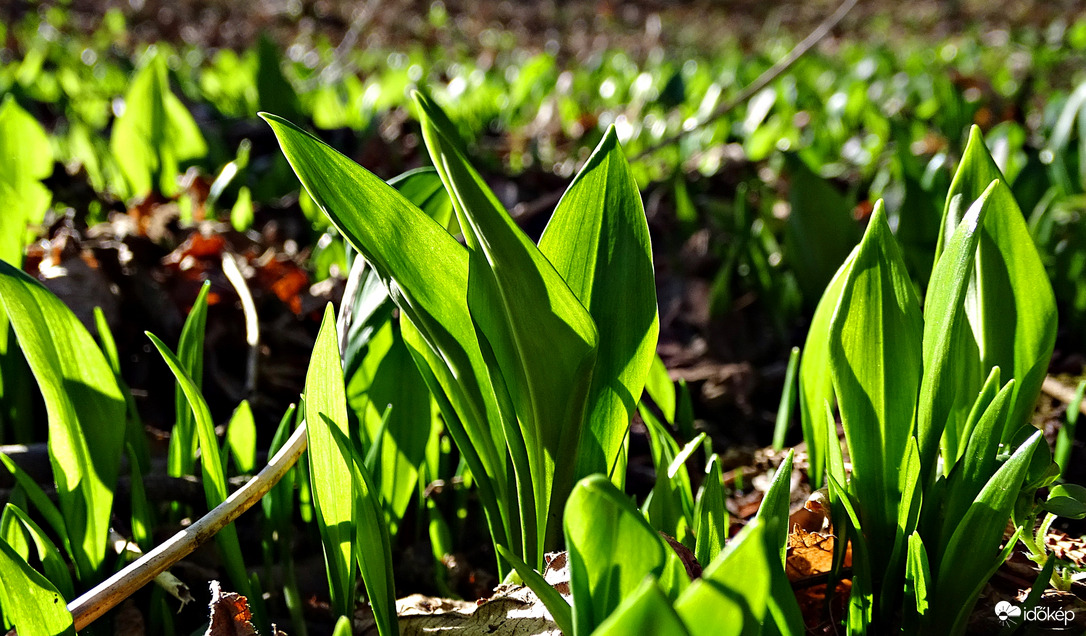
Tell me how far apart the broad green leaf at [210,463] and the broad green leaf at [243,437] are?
0.52 ft

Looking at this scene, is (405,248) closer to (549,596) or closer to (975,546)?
(549,596)

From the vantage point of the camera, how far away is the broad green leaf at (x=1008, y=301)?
101cm

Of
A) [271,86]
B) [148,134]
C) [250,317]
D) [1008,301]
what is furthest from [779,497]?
[271,86]

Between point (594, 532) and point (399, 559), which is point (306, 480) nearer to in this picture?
point (399, 559)

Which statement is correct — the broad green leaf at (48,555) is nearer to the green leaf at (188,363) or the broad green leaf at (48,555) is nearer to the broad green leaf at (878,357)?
the green leaf at (188,363)

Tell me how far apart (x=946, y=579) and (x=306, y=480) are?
0.72m

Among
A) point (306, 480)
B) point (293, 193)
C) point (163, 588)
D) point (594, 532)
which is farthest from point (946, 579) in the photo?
point (293, 193)

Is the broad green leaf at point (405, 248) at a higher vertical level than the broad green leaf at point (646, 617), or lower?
higher

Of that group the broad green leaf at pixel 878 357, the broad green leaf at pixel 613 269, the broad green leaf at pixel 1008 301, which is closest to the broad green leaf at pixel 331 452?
the broad green leaf at pixel 613 269

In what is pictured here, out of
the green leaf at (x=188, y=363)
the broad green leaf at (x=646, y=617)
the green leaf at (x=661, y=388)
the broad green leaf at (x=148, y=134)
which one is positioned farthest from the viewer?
the broad green leaf at (x=148, y=134)

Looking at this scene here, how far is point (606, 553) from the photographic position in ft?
2.00

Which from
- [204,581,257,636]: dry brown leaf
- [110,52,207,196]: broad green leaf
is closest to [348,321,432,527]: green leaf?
[204,581,257,636]: dry brown leaf

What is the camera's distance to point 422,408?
43.4 inches

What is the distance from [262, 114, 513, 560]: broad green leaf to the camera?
74cm
